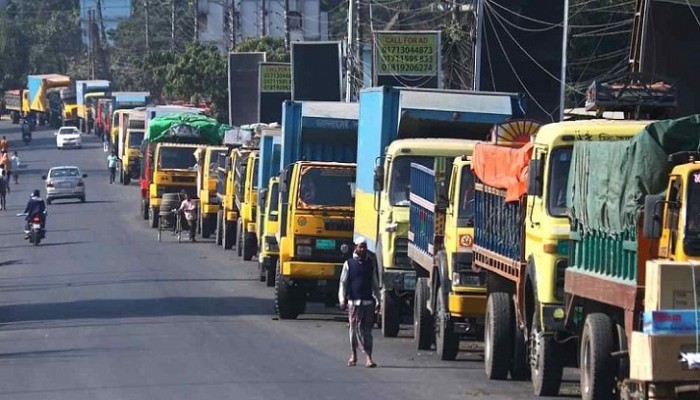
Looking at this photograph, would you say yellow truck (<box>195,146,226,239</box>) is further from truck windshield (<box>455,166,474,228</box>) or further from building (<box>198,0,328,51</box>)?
building (<box>198,0,328,51</box>)

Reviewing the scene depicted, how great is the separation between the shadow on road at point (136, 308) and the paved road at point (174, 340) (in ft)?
0.09

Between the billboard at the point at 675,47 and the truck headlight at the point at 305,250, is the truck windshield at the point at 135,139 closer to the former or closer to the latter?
the truck headlight at the point at 305,250

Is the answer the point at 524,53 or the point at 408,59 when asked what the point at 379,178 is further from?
the point at 408,59

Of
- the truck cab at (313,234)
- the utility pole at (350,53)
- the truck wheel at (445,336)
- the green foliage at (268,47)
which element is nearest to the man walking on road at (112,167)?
the green foliage at (268,47)

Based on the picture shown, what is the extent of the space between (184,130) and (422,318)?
107 feet

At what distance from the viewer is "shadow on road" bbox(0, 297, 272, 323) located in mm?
26797

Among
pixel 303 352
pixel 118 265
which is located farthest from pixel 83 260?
pixel 303 352

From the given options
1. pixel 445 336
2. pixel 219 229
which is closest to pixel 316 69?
pixel 219 229

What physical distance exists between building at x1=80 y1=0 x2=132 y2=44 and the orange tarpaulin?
145377mm

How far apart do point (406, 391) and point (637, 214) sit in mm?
4361

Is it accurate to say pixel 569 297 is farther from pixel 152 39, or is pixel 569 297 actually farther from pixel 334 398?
pixel 152 39

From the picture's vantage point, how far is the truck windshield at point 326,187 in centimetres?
2586

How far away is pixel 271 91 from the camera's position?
2185 inches

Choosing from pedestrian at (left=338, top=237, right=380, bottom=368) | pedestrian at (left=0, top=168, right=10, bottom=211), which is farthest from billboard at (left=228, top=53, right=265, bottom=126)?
pedestrian at (left=338, top=237, right=380, bottom=368)
